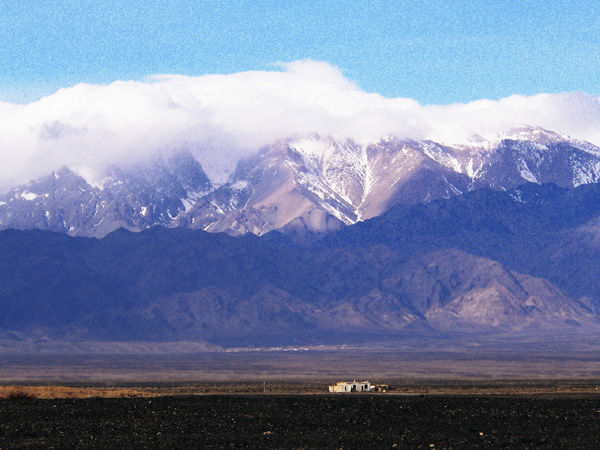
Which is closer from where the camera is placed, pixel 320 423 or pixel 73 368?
pixel 320 423

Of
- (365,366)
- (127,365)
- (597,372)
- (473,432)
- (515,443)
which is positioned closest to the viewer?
(515,443)

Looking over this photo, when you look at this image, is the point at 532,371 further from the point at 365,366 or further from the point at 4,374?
the point at 4,374

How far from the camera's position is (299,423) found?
181ft

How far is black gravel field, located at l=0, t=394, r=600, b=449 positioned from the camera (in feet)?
159

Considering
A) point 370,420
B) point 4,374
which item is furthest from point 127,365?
point 370,420

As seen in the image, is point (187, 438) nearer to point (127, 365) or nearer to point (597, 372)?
point (597, 372)

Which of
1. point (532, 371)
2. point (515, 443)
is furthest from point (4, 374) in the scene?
point (515, 443)

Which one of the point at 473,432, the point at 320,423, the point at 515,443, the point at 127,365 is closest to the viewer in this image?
the point at 515,443

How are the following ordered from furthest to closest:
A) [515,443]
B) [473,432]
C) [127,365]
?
[127,365]
[473,432]
[515,443]

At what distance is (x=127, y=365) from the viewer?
198 metres

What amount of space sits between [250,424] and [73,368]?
138317mm

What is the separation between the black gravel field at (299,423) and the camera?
48312 mm

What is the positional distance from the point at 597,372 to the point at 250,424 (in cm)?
10993

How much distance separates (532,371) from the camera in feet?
526
